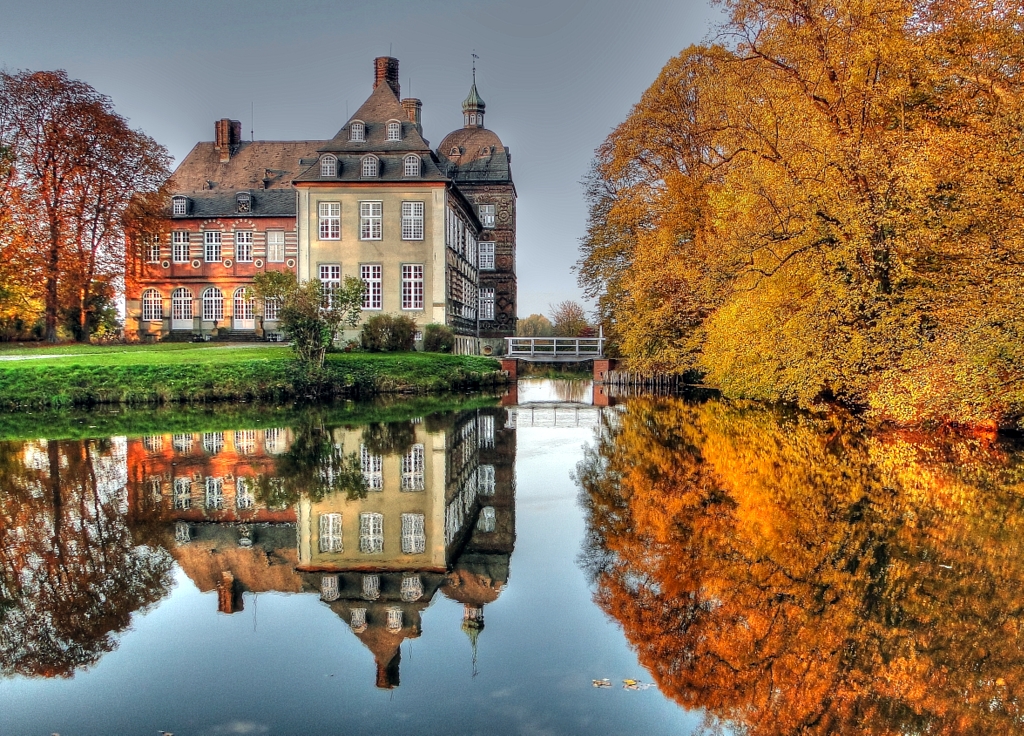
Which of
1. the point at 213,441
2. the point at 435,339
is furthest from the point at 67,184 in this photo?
the point at 213,441

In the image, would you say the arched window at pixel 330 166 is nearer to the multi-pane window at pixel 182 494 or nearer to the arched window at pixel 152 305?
the arched window at pixel 152 305

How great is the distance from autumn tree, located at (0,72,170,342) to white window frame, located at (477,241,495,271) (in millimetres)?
23898

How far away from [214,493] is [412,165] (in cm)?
2757

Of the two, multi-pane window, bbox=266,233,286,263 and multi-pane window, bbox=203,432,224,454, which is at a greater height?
multi-pane window, bbox=266,233,286,263

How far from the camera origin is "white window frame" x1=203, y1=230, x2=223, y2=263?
46188mm

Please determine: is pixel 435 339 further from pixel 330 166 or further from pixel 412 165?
pixel 330 166

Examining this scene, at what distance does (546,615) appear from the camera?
6508 mm

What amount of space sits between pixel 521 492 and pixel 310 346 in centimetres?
Result: 1702

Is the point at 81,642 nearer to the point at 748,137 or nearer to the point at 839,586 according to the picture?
the point at 839,586

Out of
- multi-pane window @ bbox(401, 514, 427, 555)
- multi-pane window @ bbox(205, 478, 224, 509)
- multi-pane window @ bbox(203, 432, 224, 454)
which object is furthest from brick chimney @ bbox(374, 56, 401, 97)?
multi-pane window @ bbox(401, 514, 427, 555)

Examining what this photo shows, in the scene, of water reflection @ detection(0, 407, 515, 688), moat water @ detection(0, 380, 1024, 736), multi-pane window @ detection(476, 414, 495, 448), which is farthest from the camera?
multi-pane window @ detection(476, 414, 495, 448)

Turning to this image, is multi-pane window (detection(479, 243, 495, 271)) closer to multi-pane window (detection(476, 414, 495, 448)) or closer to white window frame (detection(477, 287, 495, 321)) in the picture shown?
white window frame (detection(477, 287, 495, 321))

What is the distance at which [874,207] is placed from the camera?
15.5 meters

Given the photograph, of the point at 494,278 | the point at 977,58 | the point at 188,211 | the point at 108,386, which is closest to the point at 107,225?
the point at 188,211
